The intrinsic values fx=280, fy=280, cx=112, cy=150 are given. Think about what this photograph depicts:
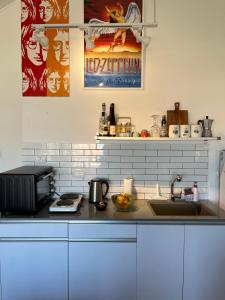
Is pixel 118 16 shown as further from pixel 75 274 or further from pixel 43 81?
pixel 75 274

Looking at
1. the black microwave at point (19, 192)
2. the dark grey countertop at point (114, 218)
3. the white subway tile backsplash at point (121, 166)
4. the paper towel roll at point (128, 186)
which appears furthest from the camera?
the white subway tile backsplash at point (121, 166)

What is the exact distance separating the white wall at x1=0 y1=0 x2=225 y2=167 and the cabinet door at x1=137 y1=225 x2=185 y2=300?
3.31 feet

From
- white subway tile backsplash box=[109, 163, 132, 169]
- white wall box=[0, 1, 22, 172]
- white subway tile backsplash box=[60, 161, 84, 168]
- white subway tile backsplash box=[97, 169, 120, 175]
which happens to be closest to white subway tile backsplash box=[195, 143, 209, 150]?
white subway tile backsplash box=[109, 163, 132, 169]

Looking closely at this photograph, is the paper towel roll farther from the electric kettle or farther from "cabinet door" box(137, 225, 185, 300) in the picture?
"cabinet door" box(137, 225, 185, 300)

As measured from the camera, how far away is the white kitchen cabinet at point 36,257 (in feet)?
6.91

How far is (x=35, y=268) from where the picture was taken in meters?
2.12

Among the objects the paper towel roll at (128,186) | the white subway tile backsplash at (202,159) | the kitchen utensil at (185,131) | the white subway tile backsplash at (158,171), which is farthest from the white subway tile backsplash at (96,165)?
the white subway tile backsplash at (202,159)

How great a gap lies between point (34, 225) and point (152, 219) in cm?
89

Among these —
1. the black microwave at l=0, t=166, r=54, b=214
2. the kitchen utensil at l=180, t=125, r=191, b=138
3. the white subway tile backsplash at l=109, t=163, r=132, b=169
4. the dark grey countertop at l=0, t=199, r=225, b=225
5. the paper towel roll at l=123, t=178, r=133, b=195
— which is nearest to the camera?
the dark grey countertop at l=0, t=199, r=225, b=225

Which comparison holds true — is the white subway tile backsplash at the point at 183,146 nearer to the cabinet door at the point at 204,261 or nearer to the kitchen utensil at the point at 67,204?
the cabinet door at the point at 204,261

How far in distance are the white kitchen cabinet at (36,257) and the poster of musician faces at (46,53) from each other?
4.17 feet

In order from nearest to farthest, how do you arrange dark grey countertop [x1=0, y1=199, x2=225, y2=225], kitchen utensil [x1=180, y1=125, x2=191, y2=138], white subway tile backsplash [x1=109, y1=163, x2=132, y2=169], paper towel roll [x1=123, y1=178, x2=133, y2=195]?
dark grey countertop [x1=0, y1=199, x2=225, y2=225], kitchen utensil [x1=180, y1=125, x2=191, y2=138], paper towel roll [x1=123, y1=178, x2=133, y2=195], white subway tile backsplash [x1=109, y1=163, x2=132, y2=169]

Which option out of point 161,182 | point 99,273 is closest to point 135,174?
point 161,182

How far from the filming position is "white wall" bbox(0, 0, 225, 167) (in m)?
2.59
